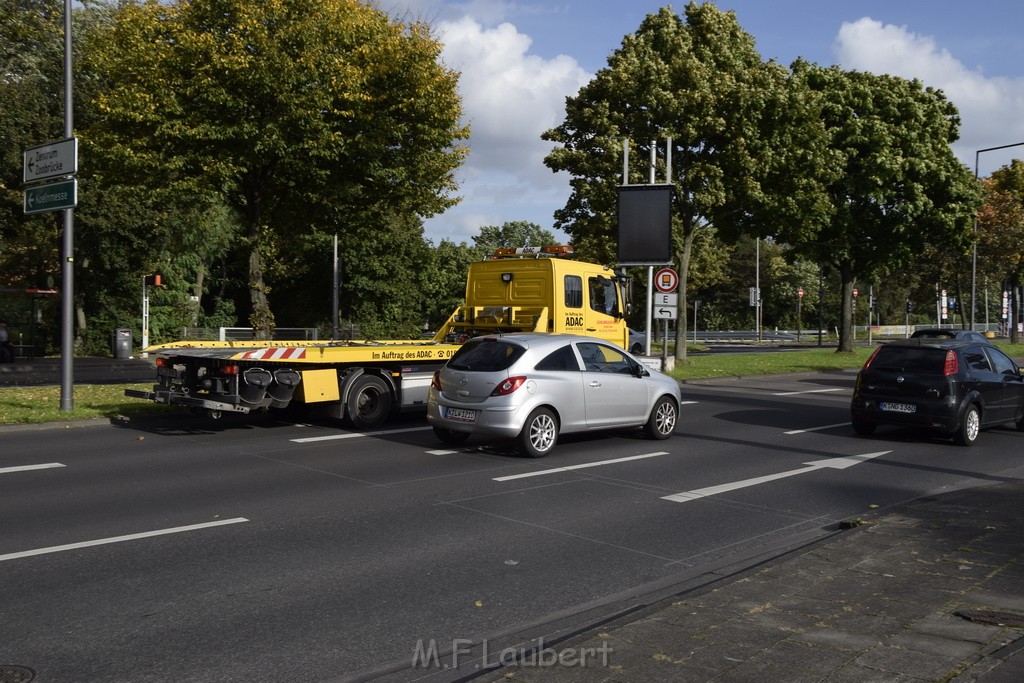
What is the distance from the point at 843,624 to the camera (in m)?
4.71

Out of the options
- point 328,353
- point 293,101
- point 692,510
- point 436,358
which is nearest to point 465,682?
point 692,510

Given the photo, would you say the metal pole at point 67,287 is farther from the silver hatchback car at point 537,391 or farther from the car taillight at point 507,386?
the car taillight at point 507,386

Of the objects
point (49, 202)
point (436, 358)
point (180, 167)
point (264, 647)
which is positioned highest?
point (180, 167)

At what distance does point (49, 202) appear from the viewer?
47.5 feet

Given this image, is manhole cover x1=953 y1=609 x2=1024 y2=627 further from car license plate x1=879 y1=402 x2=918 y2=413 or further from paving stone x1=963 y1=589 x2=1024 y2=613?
car license plate x1=879 y1=402 x2=918 y2=413

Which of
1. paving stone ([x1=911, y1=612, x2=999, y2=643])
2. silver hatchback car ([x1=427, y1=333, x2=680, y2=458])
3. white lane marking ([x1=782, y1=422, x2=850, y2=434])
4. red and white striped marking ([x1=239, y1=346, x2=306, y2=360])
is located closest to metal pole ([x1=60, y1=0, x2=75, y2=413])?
red and white striped marking ([x1=239, y1=346, x2=306, y2=360])

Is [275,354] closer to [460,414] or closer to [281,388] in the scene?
[281,388]

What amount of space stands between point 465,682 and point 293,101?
1651 cm

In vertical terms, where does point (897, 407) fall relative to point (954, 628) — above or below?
above

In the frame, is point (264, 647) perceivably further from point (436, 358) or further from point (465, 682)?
point (436, 358)

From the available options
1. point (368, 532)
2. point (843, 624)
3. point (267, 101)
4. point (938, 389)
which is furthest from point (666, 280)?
point (843, 624)

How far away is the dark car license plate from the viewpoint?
12.5m

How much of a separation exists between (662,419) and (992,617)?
7930 millimetres

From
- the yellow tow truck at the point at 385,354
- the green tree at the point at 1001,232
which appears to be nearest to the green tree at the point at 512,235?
the green tree at the point at 1001,232
